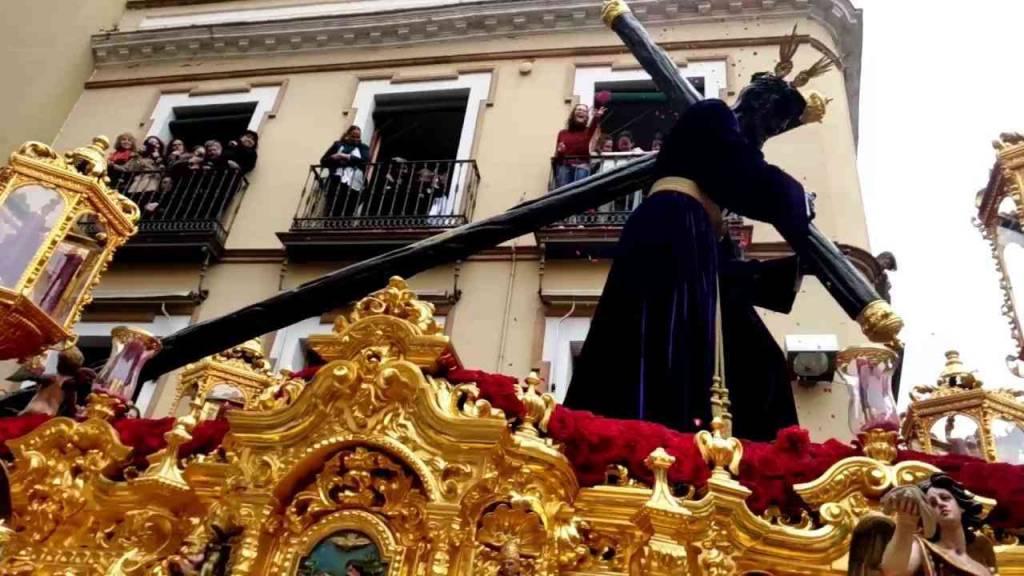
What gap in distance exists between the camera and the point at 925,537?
2.66 metres

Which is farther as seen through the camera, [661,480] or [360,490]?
[360,490]

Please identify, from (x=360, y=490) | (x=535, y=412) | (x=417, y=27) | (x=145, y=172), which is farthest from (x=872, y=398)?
(x=417, y=27)

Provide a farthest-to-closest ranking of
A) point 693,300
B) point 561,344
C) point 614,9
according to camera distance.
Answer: point 561,344
point 614,9
point 693,300

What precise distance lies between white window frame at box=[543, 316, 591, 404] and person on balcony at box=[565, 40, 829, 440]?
3.27 meters

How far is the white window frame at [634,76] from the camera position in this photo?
10500 mm

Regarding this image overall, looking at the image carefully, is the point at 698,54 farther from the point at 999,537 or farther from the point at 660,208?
the point at 999,537

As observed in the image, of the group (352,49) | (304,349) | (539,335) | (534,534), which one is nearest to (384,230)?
(304,349)

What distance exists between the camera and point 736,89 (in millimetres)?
10258

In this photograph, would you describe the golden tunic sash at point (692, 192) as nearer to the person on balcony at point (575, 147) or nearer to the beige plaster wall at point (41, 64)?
the person on balcony at point (575, 147)

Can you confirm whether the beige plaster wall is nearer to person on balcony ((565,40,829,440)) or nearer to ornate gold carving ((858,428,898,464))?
person on balcony ((565,40,829,440))

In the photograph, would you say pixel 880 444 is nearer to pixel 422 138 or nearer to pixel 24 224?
pixel 24 224

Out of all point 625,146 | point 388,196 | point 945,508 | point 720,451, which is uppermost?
point 625,146

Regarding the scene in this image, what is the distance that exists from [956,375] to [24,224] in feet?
18.9

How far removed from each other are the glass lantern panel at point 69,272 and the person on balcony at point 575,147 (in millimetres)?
5261
